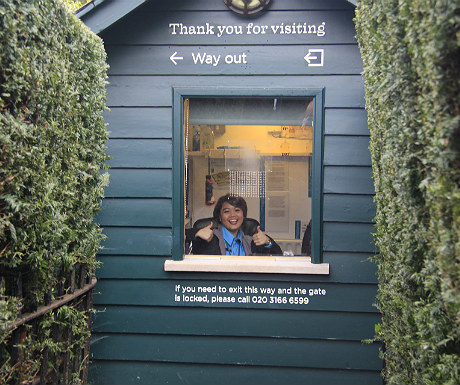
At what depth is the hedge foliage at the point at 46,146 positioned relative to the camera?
2344 millimetres

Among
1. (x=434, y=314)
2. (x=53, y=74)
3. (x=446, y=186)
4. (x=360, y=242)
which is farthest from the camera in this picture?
(x=360, y=242)

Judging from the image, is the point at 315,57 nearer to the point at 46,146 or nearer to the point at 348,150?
the point at 348,150

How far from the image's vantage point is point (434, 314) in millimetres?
2229

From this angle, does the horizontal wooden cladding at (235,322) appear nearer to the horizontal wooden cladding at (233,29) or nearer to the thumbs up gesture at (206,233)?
the thumbs up gesture at (206,233)

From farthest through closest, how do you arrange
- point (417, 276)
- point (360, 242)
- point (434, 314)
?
1. point (360, 242)
2. point (417, 276)
3. point (434, 314)

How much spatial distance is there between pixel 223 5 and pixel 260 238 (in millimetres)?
2204

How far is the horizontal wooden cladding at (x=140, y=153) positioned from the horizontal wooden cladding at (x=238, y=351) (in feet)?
5.26

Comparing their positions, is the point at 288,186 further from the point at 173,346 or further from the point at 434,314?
the point at 434,314

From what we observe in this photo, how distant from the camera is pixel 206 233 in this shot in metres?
4.55

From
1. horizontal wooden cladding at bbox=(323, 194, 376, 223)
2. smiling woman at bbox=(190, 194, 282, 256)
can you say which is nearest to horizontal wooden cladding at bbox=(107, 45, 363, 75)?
horizontal wooden cladding at bbox=(323, 194, 376, 223)

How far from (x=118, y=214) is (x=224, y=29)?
6.46ft

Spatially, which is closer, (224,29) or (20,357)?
(20,357)

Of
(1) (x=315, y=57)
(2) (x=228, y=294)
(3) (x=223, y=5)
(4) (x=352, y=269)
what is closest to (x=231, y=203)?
(2) (x=228, y=294)

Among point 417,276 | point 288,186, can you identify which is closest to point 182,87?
point 288,186
